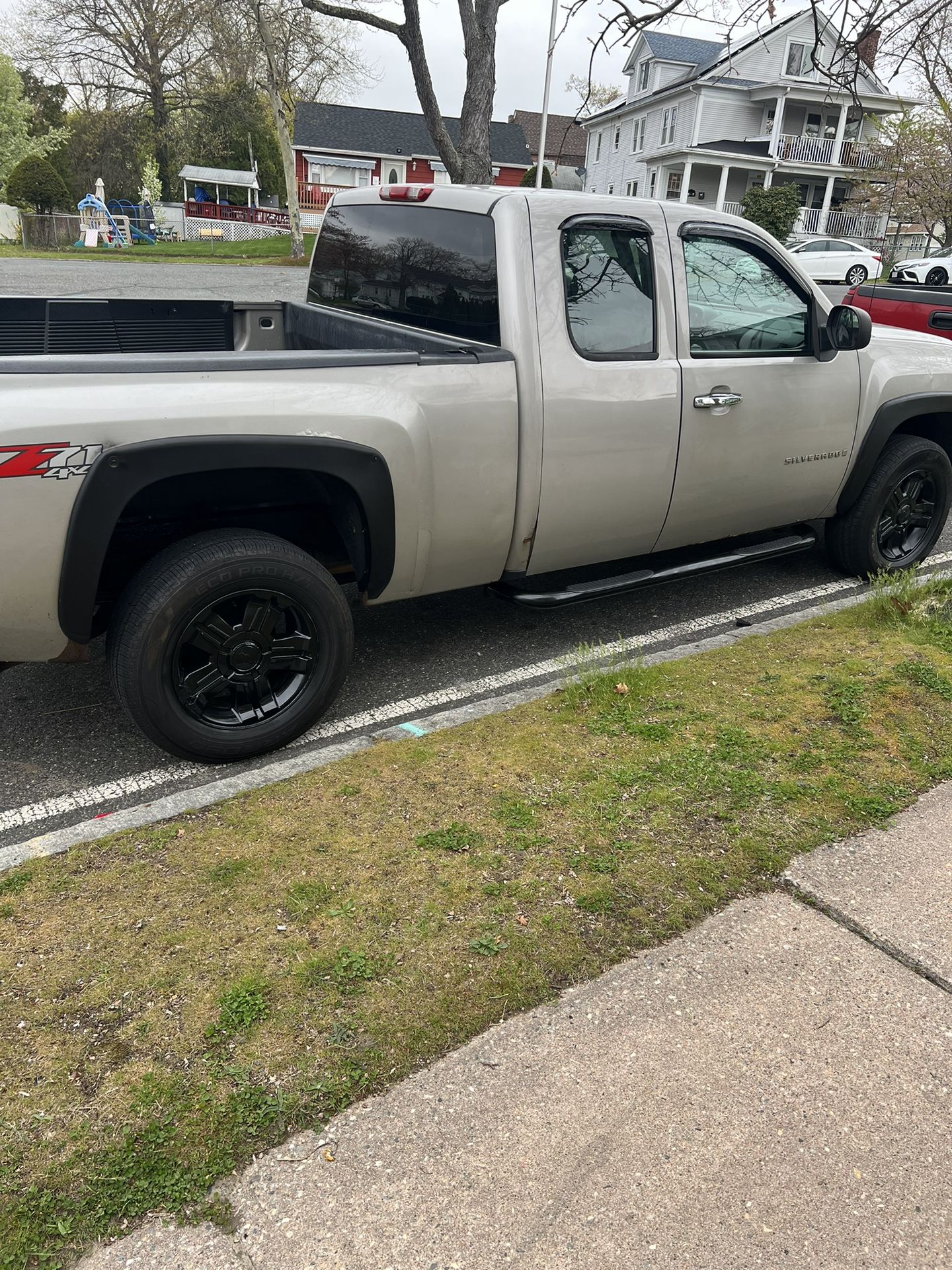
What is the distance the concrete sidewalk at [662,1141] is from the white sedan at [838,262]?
32.2 m

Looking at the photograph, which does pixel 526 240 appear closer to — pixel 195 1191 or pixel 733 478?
pixel 733 478

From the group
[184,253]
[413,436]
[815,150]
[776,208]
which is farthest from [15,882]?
[815,150]

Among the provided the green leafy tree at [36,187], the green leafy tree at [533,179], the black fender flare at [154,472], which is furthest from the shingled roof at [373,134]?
the black fender flare at [154,472]

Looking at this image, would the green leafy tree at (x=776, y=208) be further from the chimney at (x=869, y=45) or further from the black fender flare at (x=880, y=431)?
the black fender flare at (x=880, y=431)

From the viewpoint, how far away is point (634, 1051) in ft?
7.48

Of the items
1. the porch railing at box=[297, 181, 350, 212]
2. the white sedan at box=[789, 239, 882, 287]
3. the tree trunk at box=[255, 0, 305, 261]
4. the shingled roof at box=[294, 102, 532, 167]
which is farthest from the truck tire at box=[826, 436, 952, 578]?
the shingled roof at box=[294, 102, 532, 167]

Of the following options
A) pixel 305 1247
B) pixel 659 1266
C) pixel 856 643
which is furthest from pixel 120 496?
pixel 856 643

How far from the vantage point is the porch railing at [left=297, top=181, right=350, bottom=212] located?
51000 millimetres

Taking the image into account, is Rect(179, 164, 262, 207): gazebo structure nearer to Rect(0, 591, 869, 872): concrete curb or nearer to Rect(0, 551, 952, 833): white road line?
Rect(0, 551, 952, 833): white road line

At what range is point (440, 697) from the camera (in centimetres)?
409

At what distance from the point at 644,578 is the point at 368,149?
5823cm

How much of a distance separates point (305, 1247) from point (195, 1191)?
258 mm

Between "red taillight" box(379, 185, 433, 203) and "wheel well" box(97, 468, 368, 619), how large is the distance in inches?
56.9

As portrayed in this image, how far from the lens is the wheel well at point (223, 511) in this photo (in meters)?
3.30
